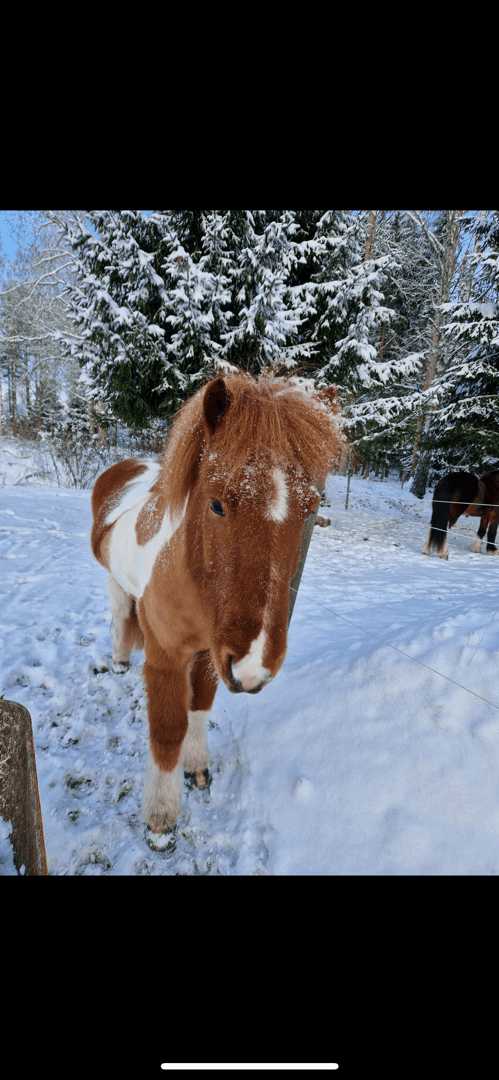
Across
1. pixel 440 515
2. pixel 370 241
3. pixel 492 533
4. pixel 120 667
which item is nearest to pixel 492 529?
pixel 492 533

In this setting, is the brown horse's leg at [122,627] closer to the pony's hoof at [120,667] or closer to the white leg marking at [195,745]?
the pony's hoof at [120,667]

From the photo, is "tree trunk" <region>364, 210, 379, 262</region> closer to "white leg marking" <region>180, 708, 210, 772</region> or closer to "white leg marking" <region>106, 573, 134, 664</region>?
"white leg marking" <region>106, 573, 134, 664</region>

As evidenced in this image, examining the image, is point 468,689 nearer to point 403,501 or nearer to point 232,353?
point 232,353

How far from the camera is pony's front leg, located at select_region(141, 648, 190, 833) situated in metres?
1.47

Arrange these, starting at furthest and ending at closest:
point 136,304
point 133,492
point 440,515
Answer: point 440,515 → point 136,304 → point 133,492

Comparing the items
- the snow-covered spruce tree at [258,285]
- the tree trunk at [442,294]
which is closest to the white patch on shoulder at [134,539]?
the tree trunk at [442,294]

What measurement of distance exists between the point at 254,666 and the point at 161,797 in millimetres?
1093

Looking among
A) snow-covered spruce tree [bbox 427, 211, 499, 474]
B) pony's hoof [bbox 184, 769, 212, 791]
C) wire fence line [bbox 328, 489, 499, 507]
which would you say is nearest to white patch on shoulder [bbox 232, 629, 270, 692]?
pony's hoof [bbox 184, 769, 212, 791]

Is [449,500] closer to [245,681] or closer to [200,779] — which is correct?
[200,779]

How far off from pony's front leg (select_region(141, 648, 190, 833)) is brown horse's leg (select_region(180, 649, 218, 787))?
0.64 feet

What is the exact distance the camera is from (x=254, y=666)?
0.88 metres
